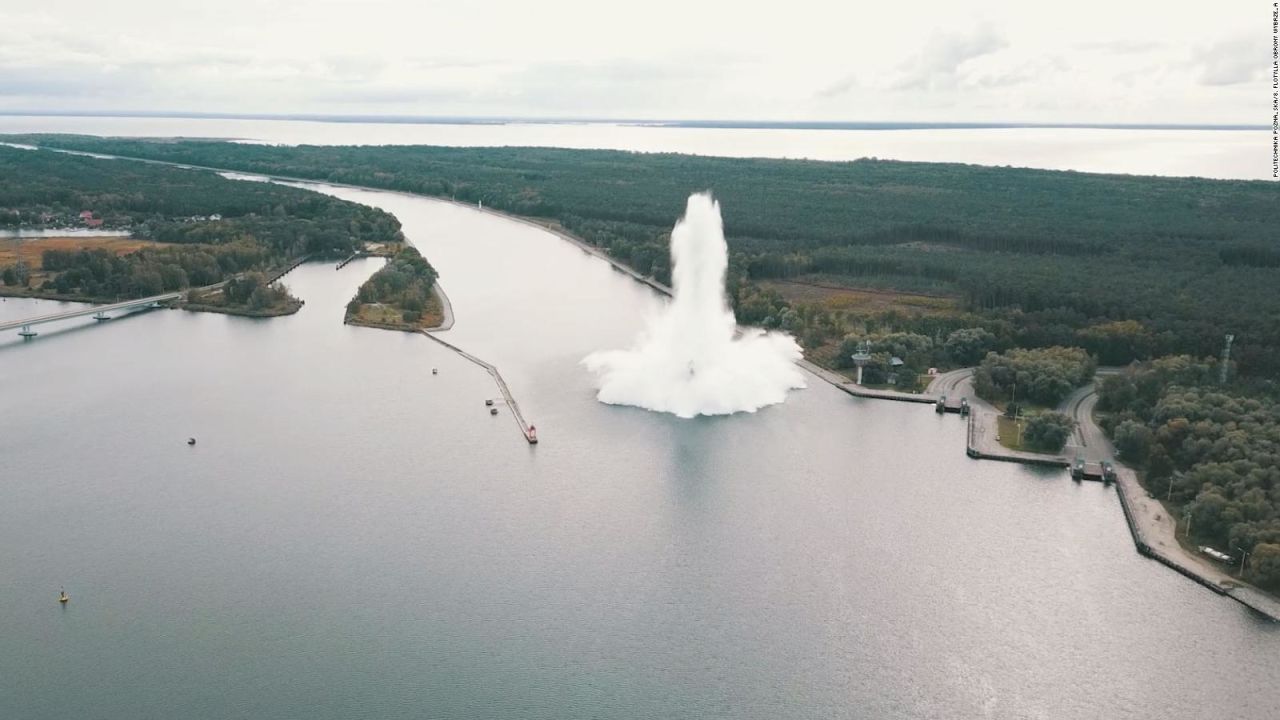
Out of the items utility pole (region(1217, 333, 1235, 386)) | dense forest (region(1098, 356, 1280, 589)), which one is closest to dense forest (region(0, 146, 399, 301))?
dense forest (region(1098, 356, 1280, 589))

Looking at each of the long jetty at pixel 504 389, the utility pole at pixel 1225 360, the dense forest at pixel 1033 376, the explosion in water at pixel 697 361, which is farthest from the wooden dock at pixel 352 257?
the utility pole at pixel 1225 360

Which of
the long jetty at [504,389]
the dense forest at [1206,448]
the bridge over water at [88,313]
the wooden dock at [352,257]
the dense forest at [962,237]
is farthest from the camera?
the wooden dock at [352,257]

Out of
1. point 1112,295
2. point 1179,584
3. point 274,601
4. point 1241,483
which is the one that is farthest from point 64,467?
point 1112,295

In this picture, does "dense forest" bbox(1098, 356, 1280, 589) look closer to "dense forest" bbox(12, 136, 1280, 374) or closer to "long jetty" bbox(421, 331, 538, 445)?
"dense forest" bbox(12, 136, 1280, 374)

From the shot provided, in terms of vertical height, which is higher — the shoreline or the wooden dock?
the shoreline

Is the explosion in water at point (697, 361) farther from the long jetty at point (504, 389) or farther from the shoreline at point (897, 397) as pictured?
the long jetty at point (504, 389)

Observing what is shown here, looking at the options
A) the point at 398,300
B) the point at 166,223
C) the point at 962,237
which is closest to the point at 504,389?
the point at 398,300
